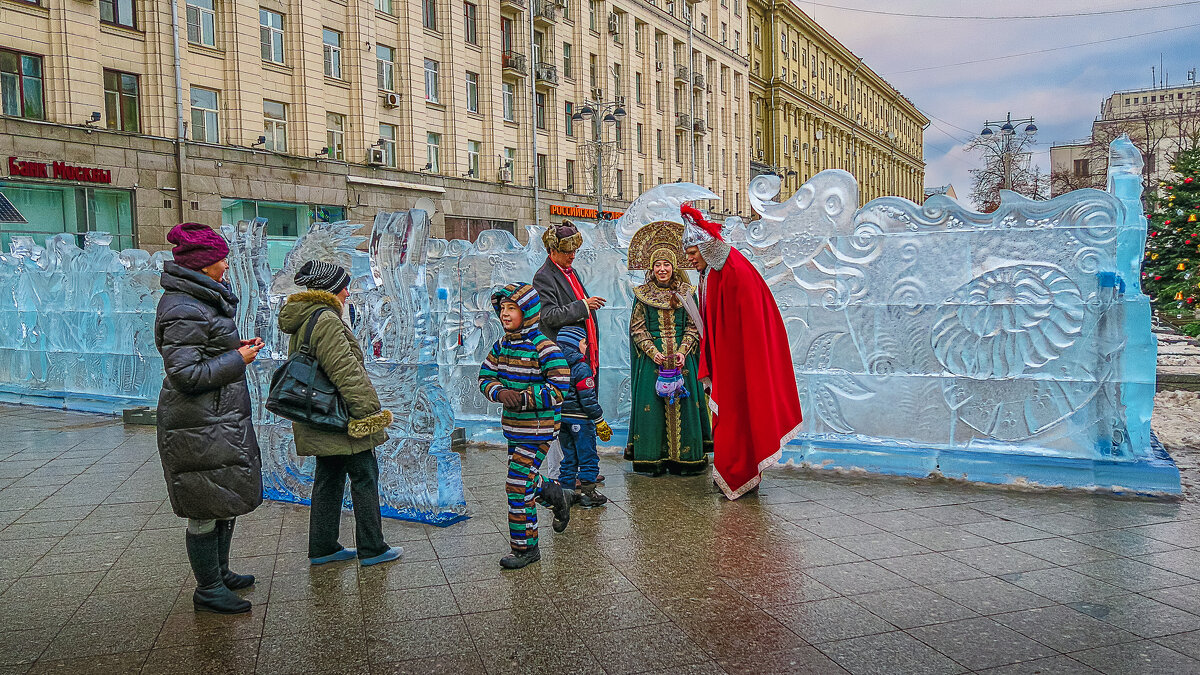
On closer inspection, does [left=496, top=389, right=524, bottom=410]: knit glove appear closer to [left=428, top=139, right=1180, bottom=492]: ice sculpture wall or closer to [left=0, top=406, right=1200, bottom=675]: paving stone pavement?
[left=0, top=406, right=1200, bottom=675]: paving stone pavement

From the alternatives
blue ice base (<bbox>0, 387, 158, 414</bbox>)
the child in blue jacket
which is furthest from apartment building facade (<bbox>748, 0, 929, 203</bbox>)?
the child in blue jacket

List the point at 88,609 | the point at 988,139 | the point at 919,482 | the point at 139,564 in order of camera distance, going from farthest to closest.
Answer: the point at 988,139, the point at 919,482, the point at 139,564, the point at 88,609

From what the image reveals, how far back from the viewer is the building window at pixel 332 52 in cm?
2575

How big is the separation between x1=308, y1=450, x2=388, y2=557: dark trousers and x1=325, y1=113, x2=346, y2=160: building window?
74.1 ft

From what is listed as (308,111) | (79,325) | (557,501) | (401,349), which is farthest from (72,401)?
(308,111)

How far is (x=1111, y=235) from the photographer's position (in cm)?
602

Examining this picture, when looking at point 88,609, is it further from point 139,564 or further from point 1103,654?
point 1103,654

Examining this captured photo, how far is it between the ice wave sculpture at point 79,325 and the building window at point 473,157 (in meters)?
20.2

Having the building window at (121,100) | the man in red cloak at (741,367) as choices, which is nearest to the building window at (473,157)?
the building window at (121,100)

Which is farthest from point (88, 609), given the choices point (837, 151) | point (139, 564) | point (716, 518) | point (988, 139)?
point (837, 151)

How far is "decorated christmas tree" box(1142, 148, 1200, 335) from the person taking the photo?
12312 millimetres

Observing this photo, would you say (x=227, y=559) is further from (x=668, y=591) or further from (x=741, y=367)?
(x=741, y=367)

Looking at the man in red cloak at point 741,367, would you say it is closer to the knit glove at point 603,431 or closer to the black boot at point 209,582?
the knit glove at point 603,431

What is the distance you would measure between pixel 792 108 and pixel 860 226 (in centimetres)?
5778
